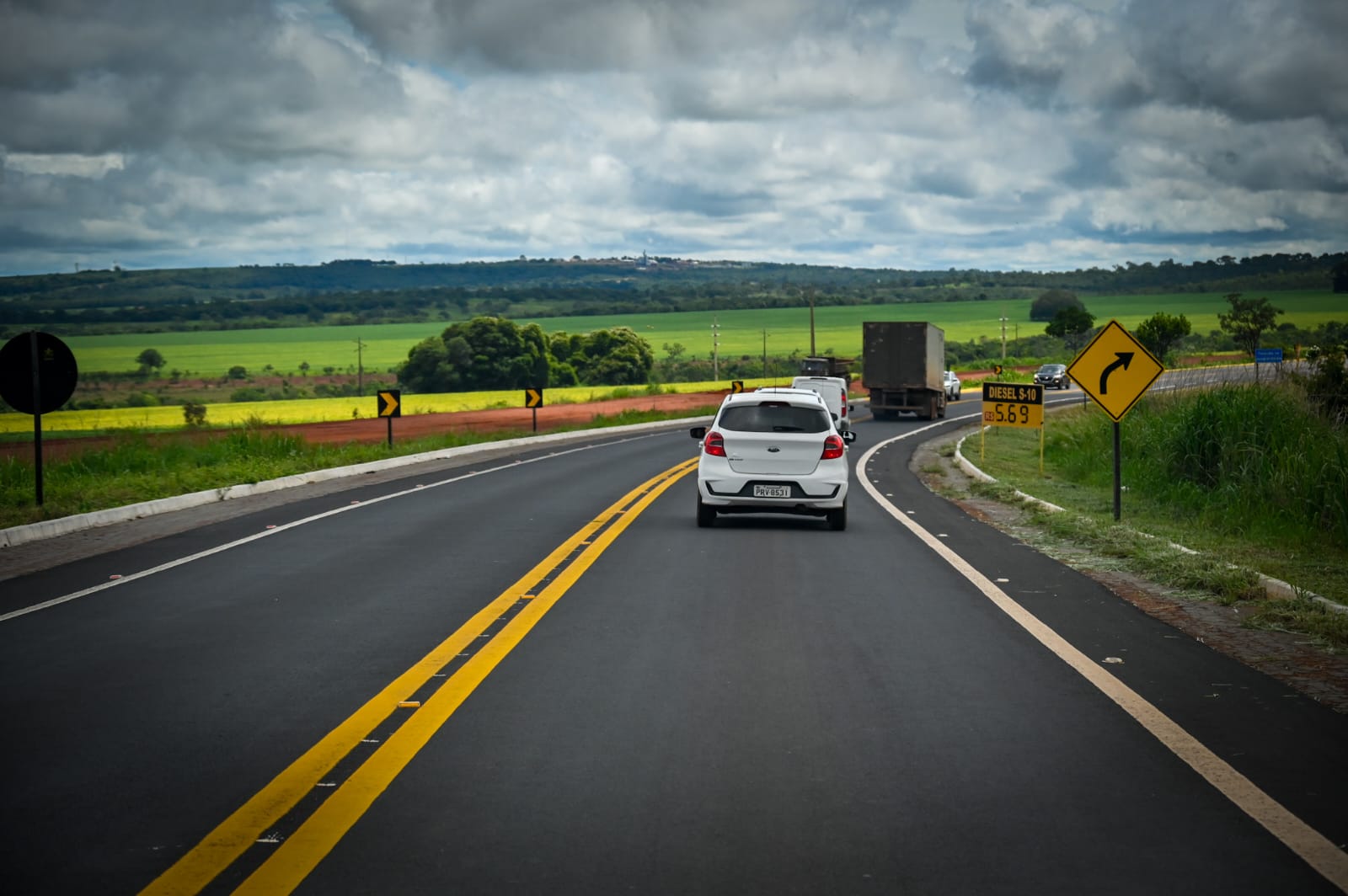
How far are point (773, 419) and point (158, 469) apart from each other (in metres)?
14.5

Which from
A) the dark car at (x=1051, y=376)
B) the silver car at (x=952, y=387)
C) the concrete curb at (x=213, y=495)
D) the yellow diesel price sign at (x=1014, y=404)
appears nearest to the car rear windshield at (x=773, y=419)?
the concrete curb at (x=213, y=495)

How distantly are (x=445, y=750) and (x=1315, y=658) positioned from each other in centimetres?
585

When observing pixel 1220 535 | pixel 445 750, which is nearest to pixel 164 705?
pixel 445 750

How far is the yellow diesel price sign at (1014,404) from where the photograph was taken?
25703 millimetres

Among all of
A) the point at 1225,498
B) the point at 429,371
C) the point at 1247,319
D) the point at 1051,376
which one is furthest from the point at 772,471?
the point at 1247,319

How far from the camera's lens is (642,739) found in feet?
22.0

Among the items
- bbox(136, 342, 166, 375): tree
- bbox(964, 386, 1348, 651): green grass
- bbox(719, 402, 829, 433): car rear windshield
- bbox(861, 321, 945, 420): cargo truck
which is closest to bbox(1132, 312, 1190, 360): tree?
bbox(861, 321, 945, 420): cargo truck

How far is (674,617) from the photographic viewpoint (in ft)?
34.0

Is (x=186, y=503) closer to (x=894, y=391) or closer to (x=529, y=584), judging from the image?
(x=529, y=584)

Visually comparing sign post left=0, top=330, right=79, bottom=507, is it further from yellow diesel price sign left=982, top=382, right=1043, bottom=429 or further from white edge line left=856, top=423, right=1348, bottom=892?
yellow diesel price sign left=982, top=382, right=1043, bottom=429

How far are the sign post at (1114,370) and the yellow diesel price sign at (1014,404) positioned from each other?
767 centimetres

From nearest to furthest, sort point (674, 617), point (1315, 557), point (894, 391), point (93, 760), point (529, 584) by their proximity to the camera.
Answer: point (93, 760) → point (674, 617) → point (529, 584) → point (1315, 557) → point (894, 391)

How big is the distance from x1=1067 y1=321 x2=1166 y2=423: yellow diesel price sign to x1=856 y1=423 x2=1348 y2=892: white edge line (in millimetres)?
7008

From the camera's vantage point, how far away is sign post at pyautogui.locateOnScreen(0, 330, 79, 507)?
19.8 m
